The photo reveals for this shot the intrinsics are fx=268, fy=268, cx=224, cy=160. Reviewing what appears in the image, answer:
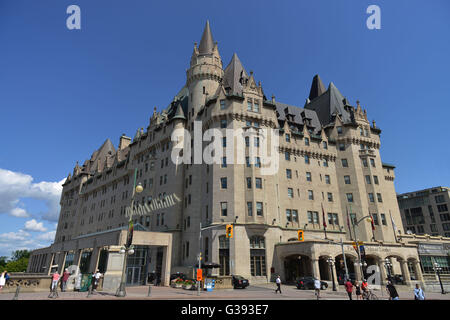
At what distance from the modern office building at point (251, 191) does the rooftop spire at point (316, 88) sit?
634 inches

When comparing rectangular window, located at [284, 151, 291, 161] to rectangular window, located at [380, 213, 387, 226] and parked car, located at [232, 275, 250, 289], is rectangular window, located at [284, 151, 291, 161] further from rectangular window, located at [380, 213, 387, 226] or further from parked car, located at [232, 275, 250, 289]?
parked car, located at [232, 275, 250, 289]

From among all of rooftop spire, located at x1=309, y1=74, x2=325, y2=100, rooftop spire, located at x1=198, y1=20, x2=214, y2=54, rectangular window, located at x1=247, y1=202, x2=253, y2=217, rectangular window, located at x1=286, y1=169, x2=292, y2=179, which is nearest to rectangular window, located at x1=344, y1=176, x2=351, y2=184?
rectangular window, located at x1=286, y1=169, x2=292, y2=179

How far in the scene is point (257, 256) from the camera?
1623 inches

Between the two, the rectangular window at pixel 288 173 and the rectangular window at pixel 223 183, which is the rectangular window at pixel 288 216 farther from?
the rectangular window at pixel 223 183

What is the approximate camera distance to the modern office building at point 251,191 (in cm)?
4119

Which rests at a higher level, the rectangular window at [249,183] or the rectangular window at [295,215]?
the rectangular window at [249,183]

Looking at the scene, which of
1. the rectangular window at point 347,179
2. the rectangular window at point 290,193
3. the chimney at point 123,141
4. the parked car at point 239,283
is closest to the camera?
the parked car at point 239,283

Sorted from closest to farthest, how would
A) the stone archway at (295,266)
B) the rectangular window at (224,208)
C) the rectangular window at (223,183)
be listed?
the rectangular window at (224,208) < the rectangular window at (223,183) < the stone archway at (295,266)

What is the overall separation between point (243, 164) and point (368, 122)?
3435 cm

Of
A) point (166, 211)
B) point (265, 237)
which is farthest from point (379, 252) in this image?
point (166, 211)

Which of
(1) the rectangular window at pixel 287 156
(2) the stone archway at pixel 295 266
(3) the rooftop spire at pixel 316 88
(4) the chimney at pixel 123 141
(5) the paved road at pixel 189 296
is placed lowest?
(5) the paved road at pixel 189 296

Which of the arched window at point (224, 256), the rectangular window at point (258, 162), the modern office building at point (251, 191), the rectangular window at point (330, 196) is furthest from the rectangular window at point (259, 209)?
the rectangular window at point (330, 196)

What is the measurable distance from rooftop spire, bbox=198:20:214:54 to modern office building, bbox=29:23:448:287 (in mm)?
299
